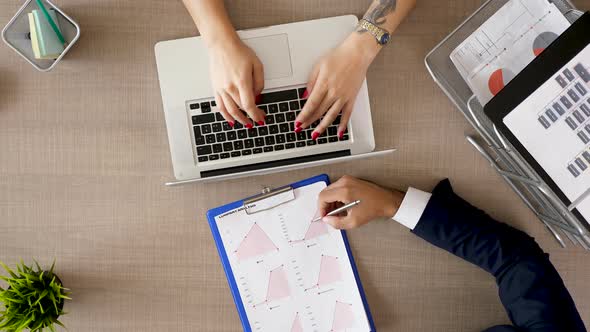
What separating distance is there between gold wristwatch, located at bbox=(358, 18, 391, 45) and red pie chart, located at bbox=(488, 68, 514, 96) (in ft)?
0.72

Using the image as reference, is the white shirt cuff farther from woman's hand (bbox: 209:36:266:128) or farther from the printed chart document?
woman's hand (bbox: 209:36:266:128)

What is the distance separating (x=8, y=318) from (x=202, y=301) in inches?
14.5

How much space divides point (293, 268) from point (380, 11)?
566 millimetres

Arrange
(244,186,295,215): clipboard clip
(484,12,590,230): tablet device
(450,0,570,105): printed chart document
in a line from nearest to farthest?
(484,12,590,230): tablet device
(450,0,570,105): printed chart document
(244,186,295,215): clipboard clip

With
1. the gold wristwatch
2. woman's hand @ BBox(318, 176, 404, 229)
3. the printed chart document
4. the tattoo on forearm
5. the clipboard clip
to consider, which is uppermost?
the tattoo on forearm

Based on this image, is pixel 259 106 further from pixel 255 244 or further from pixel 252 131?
pixel 255 244

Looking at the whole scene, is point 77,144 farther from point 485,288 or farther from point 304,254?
point 485,288

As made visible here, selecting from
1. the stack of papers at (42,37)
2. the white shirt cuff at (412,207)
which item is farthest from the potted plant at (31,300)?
the white shirt cuff at (412,207)

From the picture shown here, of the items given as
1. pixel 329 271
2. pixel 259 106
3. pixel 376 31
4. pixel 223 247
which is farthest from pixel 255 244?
pixel 376 31

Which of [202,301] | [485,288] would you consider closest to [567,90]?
[485,288]

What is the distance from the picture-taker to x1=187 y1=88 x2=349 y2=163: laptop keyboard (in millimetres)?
937

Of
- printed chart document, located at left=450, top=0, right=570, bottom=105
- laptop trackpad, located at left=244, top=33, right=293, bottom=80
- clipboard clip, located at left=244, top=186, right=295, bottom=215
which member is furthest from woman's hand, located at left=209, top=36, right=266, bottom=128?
printed chart document, located at left=450, top=0, right=570, bottom=105

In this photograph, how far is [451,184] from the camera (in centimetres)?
99

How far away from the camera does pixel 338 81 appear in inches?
36.2
